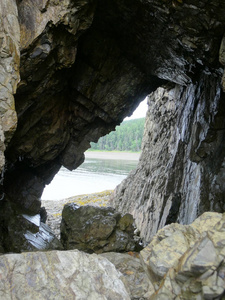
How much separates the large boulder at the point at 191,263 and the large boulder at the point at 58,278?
112 cm

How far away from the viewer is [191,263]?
161 inches

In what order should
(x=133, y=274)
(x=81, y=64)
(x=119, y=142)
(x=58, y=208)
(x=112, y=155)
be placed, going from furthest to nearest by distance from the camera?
(x=119, y=142)
(x=112, y=155)
(x=58, y=208)
(x=81, y=64)
(x=133, y=274)

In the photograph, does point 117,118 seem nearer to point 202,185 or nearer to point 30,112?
point 30,112

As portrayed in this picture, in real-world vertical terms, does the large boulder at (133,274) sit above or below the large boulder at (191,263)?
below

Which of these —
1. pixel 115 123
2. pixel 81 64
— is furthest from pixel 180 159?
pixel 81 64

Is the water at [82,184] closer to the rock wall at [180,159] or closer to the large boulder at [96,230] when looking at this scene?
the rock wall at [180,159]

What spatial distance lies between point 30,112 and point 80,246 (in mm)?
7773

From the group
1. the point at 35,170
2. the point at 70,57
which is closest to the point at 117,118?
the point at 70,57

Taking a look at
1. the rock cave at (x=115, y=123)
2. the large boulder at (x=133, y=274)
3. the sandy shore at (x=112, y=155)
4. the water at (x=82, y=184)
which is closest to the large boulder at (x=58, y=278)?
the rock cave at (x=115, y=123)

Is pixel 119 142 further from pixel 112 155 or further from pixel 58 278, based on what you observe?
pixel 58 278

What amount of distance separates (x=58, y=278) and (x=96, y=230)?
872cm

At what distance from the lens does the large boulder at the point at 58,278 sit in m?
5.07

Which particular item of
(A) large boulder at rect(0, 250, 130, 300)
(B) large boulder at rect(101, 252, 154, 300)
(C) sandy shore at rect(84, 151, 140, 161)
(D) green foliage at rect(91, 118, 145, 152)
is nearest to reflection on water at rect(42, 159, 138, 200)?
(B) large boulder at rect(101, 252, 154, 300)

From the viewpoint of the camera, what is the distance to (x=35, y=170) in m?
18.3
